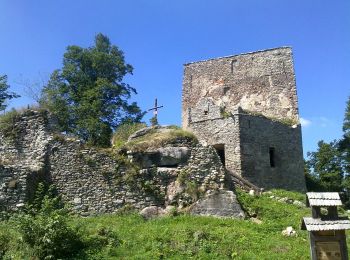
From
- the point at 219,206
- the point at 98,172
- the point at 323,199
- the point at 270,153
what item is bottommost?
the point at 323,199

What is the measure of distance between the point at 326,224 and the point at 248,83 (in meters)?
19.4

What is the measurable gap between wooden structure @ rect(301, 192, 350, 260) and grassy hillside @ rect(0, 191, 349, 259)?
9.30 ft

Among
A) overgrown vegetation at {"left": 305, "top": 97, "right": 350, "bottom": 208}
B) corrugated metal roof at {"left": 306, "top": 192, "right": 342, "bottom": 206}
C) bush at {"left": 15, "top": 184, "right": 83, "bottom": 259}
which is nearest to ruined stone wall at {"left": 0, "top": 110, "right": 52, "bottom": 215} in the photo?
bush at {"left": 15, "top": 184, "right": 83, "bottom": 259}

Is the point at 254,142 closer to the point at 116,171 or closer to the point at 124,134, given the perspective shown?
the point at 124,134

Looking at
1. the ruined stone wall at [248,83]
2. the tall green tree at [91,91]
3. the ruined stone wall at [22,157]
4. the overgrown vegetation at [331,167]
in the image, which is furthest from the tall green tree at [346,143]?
the ruined stone wall at [22,157]

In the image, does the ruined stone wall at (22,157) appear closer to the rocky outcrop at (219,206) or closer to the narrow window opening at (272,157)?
the rocky outcrop at (219,206)

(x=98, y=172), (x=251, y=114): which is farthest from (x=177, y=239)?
(x=251, y=114)

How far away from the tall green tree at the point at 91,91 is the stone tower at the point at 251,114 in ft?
13.2

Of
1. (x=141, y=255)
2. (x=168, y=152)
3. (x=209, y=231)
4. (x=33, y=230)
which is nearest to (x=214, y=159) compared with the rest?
(x=168, y=152)

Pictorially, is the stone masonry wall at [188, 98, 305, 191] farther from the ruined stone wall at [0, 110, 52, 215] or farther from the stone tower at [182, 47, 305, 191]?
the ruined stone wall at [0, 110, 52, 215]

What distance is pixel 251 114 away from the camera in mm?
24000

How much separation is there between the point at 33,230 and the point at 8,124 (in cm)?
670

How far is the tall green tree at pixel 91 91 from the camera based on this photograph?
Answer: 26.3 meters

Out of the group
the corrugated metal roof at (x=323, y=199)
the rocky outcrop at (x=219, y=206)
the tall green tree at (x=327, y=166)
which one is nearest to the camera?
the corrugated metal roof at (x=323, y=199)
